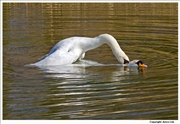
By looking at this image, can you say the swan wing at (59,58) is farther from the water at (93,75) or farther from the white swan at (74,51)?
the water at (93,75)

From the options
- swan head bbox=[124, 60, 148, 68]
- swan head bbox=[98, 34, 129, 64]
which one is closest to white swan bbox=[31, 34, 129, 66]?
swan head bbox=[98, 34, 129, 64]

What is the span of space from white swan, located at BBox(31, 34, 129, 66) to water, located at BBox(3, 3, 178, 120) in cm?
21

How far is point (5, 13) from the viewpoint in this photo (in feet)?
60.6

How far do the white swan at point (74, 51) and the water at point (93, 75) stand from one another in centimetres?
21

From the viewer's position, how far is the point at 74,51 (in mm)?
11023

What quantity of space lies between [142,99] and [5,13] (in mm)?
10888

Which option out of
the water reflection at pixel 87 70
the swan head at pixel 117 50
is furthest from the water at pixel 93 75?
the swan head at pixel 117 50

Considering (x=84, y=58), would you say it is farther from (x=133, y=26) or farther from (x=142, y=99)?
(x=133, y=26)

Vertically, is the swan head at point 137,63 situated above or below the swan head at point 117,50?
below

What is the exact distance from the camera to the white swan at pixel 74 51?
35.1 ft

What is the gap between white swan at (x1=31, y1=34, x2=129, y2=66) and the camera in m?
10.7

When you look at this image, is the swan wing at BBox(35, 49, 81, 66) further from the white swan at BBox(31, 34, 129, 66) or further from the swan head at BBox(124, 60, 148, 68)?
the swan head at BBox(124, 60, 148, 68)

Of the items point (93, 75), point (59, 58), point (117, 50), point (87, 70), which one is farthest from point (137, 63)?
point (59, 58)

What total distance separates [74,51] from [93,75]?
1.32 m
